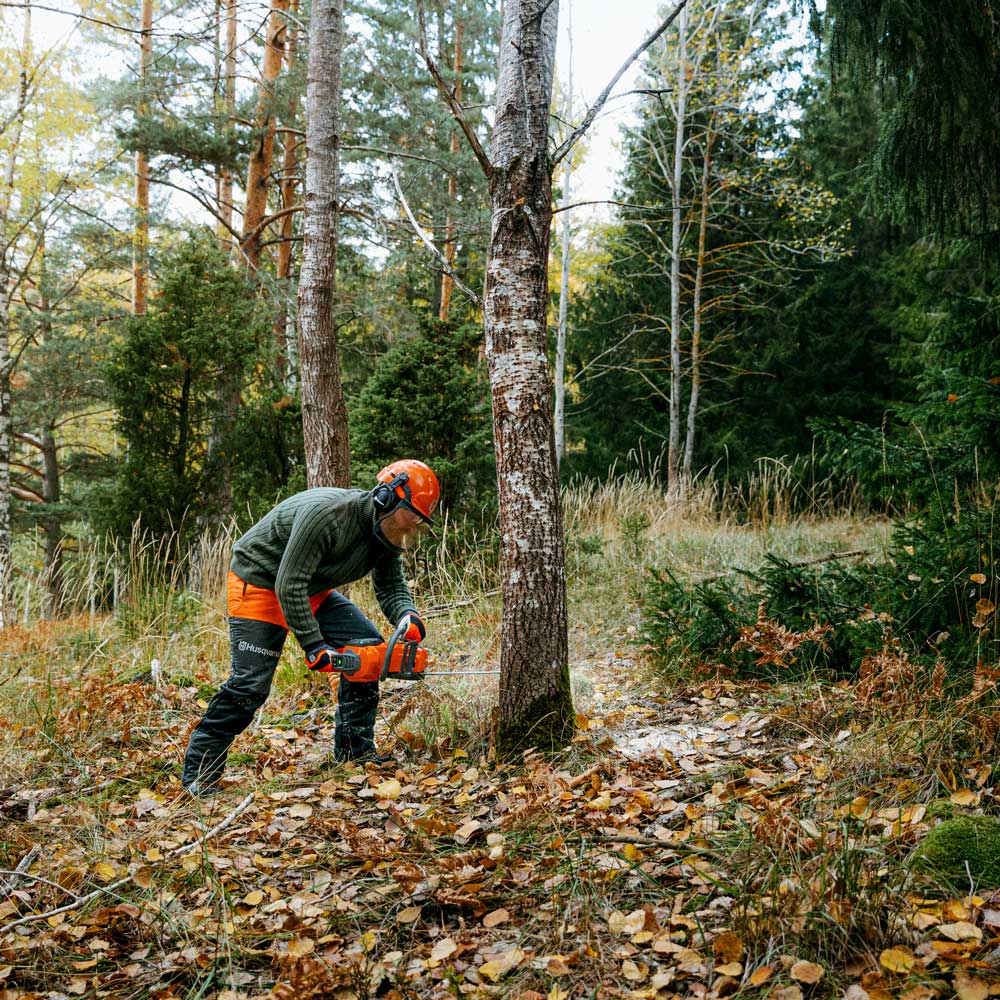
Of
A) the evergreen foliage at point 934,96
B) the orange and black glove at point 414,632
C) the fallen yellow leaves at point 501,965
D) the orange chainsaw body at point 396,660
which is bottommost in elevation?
the fallen yellow leaves at point 501,965

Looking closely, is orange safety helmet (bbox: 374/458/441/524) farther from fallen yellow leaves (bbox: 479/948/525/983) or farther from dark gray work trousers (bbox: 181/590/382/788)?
fallen yellow leaves (bbox: 479/948/525/983)

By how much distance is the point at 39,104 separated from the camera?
1238cm

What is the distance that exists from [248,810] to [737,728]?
237 centimetres

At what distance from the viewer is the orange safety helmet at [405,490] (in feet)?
12.6

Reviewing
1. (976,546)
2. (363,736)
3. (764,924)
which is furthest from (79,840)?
(976,546)

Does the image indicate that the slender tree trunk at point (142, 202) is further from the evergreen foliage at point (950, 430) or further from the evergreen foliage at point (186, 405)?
the evergreen foliage at point (950, 430)

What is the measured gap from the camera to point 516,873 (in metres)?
2.69

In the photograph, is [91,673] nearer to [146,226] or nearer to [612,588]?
[612,588]

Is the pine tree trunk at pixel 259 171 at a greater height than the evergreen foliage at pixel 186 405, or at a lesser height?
greater

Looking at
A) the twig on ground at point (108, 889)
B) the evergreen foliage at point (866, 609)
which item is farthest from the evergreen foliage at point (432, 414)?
the twig on ground at point (108, 889)

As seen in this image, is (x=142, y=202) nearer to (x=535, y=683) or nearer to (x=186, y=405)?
(x=186, y=405)

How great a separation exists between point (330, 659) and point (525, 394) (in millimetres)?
1579

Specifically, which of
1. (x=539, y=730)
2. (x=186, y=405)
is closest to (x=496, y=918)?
(x=539, y=730)

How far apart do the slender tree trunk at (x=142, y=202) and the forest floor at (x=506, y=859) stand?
9.82m
